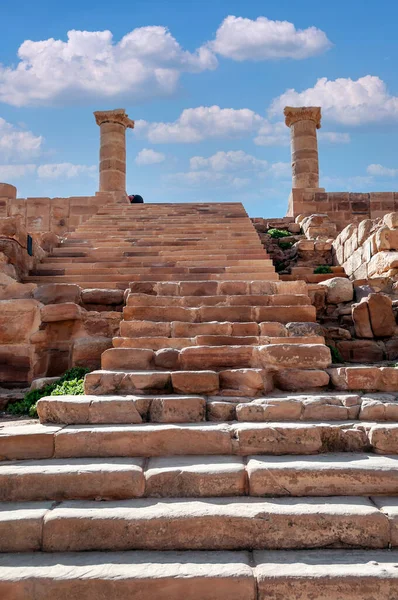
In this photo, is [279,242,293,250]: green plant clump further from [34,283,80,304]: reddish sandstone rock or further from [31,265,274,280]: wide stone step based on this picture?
[34,283,80,304]: reddish sandstone rock

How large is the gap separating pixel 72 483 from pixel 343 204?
14051mm

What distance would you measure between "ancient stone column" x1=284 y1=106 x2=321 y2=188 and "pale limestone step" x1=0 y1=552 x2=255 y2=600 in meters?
16.4

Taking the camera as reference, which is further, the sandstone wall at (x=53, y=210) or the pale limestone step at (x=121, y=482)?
the sandstone wall at (x=53, y=210)

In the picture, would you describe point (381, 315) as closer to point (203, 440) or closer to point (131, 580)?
point (203, 440)

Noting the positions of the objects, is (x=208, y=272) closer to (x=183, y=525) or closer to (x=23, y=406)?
(x=23, y=406)

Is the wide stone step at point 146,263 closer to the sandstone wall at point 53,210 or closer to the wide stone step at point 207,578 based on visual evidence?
the wide stone step at point 207,578

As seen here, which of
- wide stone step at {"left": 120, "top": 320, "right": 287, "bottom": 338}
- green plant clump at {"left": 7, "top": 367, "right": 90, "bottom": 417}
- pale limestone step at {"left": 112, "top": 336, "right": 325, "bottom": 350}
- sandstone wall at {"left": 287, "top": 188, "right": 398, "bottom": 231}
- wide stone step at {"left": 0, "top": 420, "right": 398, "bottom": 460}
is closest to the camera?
wide stone step at {"left": 0, "top": 420, "right": 398, "bottom": 460}

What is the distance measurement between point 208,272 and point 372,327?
2.73 meters

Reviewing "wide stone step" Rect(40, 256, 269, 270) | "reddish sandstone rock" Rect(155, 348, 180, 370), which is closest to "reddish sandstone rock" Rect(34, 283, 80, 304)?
"wide stone step" Rect(40, 256, 269, 270)

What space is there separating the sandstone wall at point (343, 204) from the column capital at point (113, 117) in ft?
24.8

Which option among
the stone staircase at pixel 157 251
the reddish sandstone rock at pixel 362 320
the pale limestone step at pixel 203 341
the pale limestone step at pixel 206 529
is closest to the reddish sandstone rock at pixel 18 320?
the pale limestone step at pixel 203 341

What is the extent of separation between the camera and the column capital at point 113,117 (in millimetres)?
18578

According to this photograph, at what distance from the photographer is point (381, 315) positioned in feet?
21.1

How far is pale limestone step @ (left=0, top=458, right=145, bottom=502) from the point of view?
309 centimetres
